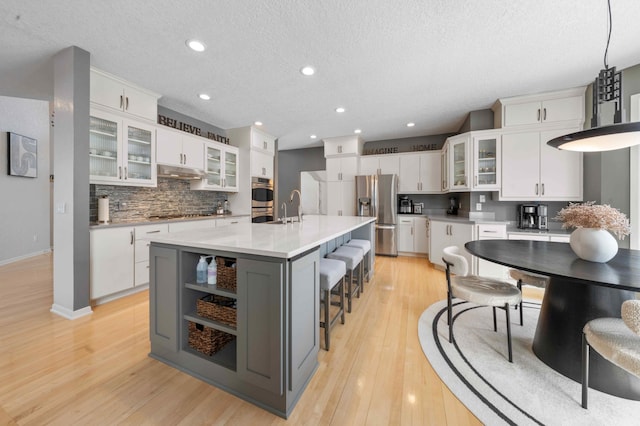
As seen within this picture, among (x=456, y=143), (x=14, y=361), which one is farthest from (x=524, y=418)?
(x=456, y=143)

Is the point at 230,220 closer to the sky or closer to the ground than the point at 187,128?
closer to the ground

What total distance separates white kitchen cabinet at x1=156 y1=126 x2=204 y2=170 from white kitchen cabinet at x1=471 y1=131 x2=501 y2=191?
4.27 meters

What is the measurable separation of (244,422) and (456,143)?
4384mm

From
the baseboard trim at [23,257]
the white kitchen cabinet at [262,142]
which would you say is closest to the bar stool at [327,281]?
the white kitchen cabinet at [262,142]

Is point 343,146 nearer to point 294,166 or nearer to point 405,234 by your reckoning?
point 294,166

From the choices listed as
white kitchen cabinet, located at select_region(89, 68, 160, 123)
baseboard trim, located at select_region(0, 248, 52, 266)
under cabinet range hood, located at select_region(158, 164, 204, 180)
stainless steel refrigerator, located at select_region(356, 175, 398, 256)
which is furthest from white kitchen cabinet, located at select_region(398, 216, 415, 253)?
baseboard trim, located at select_region(0, 248, 52, 266)

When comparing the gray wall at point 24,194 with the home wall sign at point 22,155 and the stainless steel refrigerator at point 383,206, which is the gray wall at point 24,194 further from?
the stainless steel refrigerator at point 383,206

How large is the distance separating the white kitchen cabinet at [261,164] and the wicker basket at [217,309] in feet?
11.1

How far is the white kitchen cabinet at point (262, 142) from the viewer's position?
184 inches

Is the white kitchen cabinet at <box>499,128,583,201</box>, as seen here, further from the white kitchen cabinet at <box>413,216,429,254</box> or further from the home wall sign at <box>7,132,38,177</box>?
the home wall sign at <box>7,132,38,177</box>

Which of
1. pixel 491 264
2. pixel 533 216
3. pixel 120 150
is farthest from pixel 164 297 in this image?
pixel 533 216

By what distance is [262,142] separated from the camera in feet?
16.2

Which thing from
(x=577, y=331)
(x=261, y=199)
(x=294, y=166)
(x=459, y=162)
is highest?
(x=294, y=166)

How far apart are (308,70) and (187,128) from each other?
2337mm
